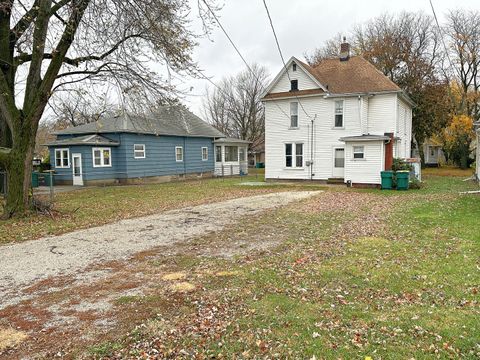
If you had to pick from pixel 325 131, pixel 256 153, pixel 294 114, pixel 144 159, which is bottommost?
pixel 144 159

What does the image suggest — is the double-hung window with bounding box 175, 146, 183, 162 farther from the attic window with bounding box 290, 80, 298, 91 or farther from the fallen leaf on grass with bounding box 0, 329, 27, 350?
the fallen leaf on grass with bounding box 0, 329, 27, 350

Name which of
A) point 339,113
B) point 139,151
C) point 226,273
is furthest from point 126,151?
point 226,273

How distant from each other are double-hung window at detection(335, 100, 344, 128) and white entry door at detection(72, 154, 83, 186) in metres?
16.0

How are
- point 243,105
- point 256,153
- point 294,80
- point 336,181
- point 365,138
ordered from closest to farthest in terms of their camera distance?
point 365,138 < point 336,181 < point 294,80 < point 243,105 < point 256,153

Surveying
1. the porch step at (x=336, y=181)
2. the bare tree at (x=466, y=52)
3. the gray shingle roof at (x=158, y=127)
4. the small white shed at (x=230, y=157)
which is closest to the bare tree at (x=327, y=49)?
the bare tree at (x=466, y=52)

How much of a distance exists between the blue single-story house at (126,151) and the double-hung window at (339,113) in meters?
9.46

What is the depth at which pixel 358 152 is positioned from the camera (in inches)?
795

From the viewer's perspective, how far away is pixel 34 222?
10492 millimetres

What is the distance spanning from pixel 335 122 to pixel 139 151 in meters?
13.2

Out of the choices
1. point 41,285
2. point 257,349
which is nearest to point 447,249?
point 257,349

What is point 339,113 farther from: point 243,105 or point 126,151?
point 243,105

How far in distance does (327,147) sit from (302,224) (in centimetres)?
1325

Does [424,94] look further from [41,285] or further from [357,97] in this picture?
[41,285]

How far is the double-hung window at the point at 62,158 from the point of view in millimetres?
24203
